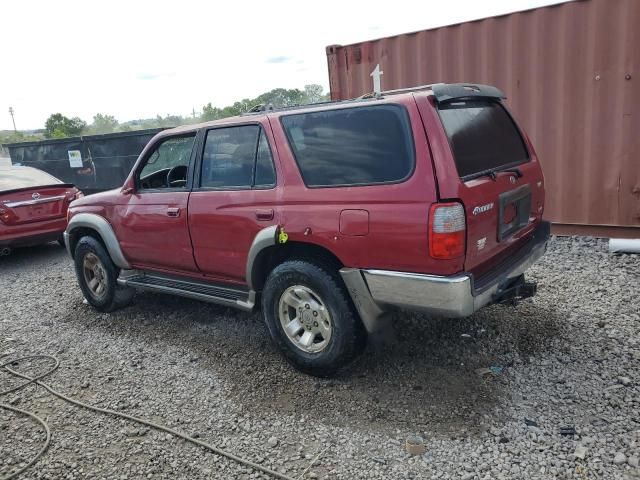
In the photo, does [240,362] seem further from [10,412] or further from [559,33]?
[559,33]

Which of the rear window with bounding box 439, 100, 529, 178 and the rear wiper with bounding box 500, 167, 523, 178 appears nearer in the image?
the rear window with bounding box 439, 100, 529, 178

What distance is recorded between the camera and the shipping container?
10.1 m

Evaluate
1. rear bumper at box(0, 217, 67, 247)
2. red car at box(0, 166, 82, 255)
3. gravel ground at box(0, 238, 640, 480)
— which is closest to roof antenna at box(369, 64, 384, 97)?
gravel ground at box(0, 238, 640, 480)

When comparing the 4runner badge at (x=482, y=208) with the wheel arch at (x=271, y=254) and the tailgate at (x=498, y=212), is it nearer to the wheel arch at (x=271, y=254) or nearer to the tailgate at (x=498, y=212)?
the tailgate at (x=498, y=212)

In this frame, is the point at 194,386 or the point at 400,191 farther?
the point at 194,386

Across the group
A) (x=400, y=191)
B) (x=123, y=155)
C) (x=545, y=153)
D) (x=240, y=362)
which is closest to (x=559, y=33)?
(x=545, y=153)

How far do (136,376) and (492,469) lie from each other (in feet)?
8.43

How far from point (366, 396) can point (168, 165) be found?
9.62 feet

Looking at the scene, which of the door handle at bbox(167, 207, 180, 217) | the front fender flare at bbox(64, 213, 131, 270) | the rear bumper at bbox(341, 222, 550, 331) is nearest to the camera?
the rear bumper at bbox(341, 222, 550, 331)

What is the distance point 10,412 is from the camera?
11.4 ft

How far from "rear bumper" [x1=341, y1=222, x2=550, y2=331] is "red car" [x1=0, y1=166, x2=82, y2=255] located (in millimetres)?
5923

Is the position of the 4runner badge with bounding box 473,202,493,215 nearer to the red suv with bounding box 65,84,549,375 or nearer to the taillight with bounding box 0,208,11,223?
the red suv with bounding box 65,84,549,375

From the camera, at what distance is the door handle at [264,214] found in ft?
11.6

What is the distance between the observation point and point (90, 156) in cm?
1080
